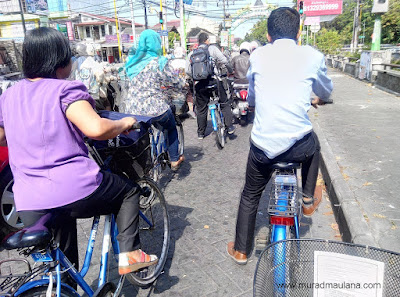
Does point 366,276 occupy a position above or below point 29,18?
below

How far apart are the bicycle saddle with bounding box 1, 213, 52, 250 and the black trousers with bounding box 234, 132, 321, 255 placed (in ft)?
4.83

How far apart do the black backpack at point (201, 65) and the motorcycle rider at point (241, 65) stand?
5.94ft

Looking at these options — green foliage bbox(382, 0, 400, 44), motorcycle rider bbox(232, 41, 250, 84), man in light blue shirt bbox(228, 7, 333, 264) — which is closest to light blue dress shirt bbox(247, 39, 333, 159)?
man in light blue shirt bbox(228, 7, 333, 264)

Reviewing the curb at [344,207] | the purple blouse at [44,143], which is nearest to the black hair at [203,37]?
the curb at [344,207]

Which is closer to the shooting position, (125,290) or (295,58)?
(295,58)

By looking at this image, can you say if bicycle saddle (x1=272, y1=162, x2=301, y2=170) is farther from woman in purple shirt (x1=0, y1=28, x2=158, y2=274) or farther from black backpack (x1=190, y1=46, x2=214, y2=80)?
black backpack (x1=190, y1=46, x2=214, y2=80)

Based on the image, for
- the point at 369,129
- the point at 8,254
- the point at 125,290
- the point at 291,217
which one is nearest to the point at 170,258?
the point at 125,290

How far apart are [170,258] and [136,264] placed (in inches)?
42.1

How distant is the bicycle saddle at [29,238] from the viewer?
163 cm

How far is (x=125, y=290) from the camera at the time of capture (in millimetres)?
2865

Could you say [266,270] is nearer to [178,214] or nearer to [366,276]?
[366,276]

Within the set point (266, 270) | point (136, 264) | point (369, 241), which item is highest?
point (266, 270)

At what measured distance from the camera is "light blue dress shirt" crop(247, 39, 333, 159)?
→ 93.3 inches

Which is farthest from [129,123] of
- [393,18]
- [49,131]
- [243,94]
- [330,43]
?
[330,43]
